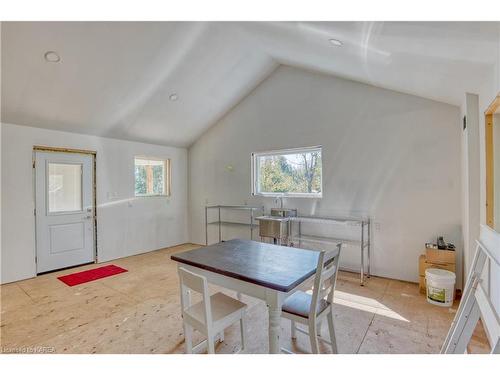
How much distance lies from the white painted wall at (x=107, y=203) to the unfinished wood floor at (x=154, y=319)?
691 millimetres

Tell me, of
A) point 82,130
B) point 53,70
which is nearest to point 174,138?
point 82,130

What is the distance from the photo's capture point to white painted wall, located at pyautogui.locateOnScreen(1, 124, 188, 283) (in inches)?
140

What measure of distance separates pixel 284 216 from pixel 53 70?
3.62m

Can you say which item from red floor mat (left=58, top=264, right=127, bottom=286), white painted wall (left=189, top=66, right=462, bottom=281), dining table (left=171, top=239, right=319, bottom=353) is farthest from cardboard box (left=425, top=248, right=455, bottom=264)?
red floor mat (left=58, top=264, right=127, bottom=286)

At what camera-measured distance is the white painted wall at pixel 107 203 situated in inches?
140

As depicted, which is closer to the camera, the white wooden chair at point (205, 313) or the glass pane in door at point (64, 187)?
the white wooden chair at point (205, 313)

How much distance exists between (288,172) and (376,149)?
146cm

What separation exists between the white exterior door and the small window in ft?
2.94

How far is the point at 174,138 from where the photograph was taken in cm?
533

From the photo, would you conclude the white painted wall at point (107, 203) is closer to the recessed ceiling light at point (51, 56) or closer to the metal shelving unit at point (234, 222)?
the metal shelving unit at point (234, 222)

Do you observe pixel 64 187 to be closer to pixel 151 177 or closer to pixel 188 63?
pixel 151 177

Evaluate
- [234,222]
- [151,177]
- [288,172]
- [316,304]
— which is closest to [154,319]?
[316,304]

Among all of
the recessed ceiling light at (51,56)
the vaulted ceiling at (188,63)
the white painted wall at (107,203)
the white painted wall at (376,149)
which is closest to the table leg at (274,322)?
Result: the vaulted ceiling at (188,63)

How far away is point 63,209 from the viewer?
4102 millimetres
